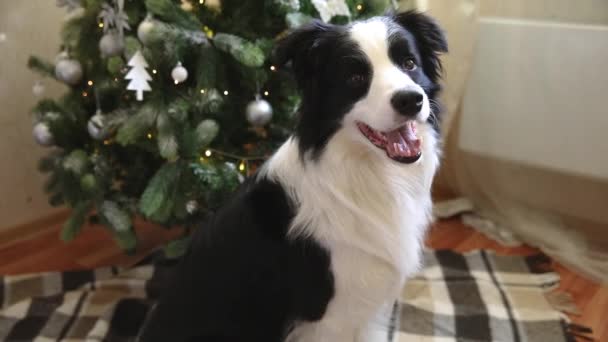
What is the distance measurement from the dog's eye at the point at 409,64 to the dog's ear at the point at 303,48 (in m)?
0.20

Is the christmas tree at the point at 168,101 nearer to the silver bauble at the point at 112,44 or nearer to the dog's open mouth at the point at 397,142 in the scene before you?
the silver bauble at the point at 112,44

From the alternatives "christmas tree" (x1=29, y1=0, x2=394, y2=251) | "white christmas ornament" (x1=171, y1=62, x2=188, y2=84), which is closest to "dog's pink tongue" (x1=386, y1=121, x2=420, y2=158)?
"christmas tree" (x1=29, y1=0, x2=394, y2=251)

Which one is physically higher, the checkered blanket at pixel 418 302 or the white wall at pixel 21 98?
the white wall at pixel 21 98

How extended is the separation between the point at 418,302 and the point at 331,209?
91 centimetres

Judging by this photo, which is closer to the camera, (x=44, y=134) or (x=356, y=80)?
(x=356, y=80)

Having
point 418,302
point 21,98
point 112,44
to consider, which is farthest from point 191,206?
point 21,98

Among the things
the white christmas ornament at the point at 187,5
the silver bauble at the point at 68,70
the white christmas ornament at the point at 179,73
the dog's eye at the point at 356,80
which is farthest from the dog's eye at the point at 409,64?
the silver bauble at the point at 68,70

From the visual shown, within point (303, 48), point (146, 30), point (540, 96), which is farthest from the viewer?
point (540, 96)

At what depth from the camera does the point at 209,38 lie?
5.76 ft

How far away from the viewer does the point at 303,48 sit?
51.0 inches

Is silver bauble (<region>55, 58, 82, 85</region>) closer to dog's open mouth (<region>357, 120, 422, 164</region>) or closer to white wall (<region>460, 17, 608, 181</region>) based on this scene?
dog's open mouth (<region>357, 120, 422, 164</region>)

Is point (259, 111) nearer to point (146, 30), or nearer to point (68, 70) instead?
point (146, 30)

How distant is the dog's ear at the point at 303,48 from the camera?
1280 millimetres

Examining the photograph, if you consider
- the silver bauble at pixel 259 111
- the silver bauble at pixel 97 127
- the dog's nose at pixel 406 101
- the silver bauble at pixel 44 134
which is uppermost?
the dog's nose at pixel 406 101
